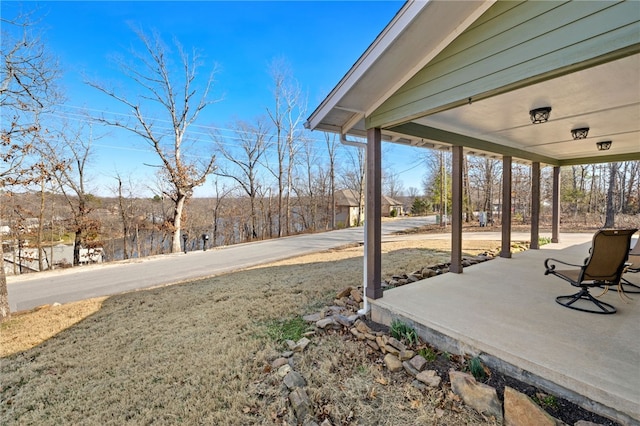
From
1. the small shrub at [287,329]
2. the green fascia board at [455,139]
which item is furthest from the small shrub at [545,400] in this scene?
the green fascia board at [455,139]

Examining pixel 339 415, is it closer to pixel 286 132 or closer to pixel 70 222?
pixel 70 222

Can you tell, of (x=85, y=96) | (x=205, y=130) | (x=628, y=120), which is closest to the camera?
(x=628, y=120)

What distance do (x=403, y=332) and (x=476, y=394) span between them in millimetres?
1005

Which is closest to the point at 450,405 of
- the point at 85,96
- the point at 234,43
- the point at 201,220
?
the point at 234,43

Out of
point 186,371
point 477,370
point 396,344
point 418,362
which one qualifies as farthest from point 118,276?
point 477,370

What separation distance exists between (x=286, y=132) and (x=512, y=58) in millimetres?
17662

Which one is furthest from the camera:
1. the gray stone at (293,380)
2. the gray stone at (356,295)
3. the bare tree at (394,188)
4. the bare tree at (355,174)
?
the bare tree at (394,188)

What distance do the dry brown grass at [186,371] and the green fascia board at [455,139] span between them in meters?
2.91

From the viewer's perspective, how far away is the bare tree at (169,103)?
13086 millimetres

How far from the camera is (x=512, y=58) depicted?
2.12m

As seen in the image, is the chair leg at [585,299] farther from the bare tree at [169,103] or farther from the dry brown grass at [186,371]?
the bare tree at [169,103]

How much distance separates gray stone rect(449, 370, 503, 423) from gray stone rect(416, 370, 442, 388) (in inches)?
4.7

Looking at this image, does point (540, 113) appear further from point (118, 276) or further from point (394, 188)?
point (394, 188)

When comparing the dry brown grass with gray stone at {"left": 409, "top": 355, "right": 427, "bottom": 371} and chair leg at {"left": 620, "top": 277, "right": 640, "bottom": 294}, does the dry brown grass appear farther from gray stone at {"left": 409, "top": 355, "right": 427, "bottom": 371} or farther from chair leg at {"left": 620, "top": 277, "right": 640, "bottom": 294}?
chair leg at {"left": 620, "top": 277, "right": 640, "bottom": 294}
